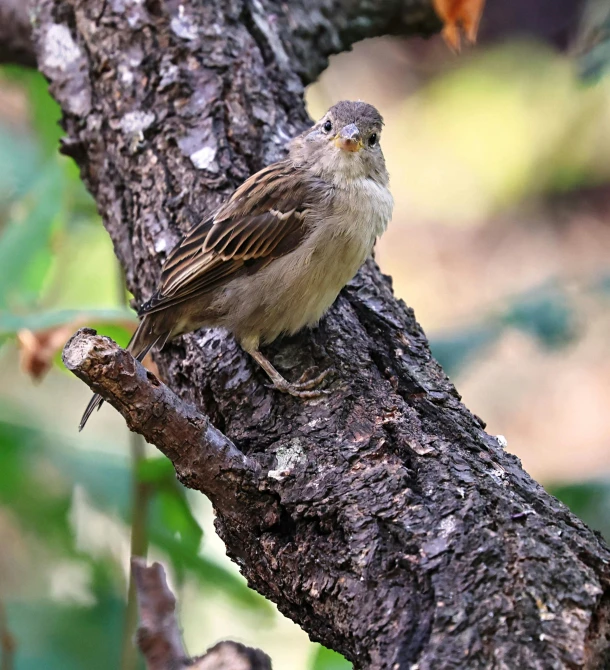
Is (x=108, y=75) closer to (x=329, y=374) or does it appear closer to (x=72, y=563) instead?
(x=329, y=374)

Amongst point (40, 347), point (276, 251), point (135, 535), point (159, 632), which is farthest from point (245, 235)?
point (159, 632)

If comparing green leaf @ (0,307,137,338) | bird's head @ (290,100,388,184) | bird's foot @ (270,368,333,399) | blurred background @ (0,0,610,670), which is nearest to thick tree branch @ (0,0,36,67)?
blurred background @ (0,0,610,670)

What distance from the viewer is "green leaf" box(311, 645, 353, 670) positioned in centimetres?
237

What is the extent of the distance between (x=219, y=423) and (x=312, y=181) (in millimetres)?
1076

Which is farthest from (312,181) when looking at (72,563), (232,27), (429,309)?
(429,309)

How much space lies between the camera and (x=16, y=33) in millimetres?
4242

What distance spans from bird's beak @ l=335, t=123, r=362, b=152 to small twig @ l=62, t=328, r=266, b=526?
1541 millimetres

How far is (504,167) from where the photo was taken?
7.38 meters

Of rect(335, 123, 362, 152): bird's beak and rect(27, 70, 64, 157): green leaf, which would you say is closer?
rect(335, 123, 362, 152): bird's beak

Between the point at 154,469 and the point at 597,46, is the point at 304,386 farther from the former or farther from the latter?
the point at 597,46

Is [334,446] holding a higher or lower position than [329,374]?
lower

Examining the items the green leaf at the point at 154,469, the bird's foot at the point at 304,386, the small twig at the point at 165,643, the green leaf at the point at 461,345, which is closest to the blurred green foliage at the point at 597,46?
the green leaf at the point at 461,345

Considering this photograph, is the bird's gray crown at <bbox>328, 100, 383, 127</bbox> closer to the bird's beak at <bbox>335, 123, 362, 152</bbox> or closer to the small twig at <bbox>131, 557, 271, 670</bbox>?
the bird's beak at <bbox>335, 123, 362, 152</bbox>

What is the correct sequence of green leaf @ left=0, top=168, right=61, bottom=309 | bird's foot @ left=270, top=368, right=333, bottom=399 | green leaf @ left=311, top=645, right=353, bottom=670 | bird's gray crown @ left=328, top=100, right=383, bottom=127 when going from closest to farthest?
1. green leaf @ left=311, top=645, right=353, bottom=670
2. bird's foot @ left=270, top=368, right=333, bottom=399
3. green leaf @ left=0, top=168, right=61, bottom=309
4. bird's gray crown @ left=328, top=100, right=383, bottom=127
